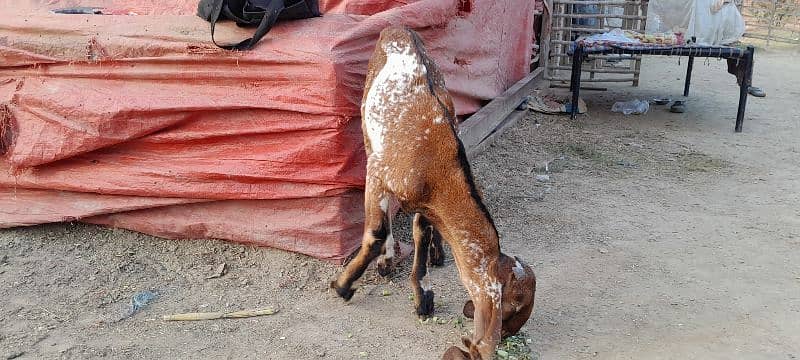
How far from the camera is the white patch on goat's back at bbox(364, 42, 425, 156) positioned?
3.86m

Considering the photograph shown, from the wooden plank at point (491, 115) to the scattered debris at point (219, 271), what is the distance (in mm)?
1942

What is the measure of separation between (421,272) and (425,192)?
760mm

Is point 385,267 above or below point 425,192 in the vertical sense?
below

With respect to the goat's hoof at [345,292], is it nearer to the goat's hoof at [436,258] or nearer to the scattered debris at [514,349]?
the goat's hoof at [436,258]

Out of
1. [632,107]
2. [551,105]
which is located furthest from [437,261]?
[632,107]

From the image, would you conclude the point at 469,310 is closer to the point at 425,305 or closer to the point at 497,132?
the point at 425,305

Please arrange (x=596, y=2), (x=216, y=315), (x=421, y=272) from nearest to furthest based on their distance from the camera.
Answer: (x=216, y=315), (x=421, y=272), (x=596, y=2)

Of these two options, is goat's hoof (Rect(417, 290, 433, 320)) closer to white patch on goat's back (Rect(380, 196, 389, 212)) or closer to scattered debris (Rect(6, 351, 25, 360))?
white patch on goat's back (Rect(380, 196, 389, 212))

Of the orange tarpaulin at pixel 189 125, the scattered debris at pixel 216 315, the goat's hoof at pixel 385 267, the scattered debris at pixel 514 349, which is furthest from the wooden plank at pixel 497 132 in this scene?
the scattered debris at pixel 216 315

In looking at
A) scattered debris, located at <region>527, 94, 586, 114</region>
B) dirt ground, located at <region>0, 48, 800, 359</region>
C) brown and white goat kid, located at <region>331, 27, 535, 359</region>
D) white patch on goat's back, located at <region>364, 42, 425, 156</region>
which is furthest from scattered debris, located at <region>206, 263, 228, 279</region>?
scattered debris, located at <region>527, 94, 586, 114</region>

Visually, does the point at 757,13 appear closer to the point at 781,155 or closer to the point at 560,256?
the point at 781,155

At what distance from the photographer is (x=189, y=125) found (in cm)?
448

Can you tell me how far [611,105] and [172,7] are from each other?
646 centimetres

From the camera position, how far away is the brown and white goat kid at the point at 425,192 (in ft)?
11.0
